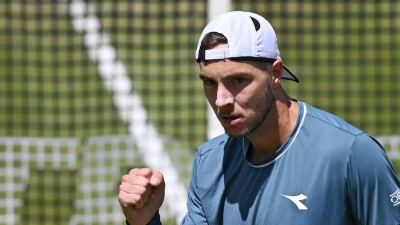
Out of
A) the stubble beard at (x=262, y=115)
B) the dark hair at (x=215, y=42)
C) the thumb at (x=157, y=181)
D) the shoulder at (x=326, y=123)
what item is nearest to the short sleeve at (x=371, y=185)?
the shoulder at (x=326, y=123)

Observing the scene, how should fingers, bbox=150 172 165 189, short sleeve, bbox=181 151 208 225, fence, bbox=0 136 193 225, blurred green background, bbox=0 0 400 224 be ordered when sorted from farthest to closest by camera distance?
blurred green background, bbox=0 0 400 224
fence, bbox=0 136 193 225
short sleeve, bbox=181 151 208 225
fingers, bbox=150 172 165 189

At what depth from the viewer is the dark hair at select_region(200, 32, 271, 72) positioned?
3475 millimetres

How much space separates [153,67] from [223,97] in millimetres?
4189

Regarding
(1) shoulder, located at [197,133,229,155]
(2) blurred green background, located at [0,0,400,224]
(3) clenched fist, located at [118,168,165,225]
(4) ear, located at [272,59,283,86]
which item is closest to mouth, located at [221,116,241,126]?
(4) ear, located at [272,59,283,86]

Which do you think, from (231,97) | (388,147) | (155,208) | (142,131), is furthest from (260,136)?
(388,147)

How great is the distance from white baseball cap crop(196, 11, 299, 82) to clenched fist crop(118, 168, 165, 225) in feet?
2.08

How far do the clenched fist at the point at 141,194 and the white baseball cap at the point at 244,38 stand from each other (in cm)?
63

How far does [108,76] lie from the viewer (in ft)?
24.1

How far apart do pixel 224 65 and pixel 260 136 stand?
0.39 metres

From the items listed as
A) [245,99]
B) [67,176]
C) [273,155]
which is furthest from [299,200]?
[67,176]

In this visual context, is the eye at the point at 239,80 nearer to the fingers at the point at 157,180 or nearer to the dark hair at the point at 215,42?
the dark hair at the point at 215,42

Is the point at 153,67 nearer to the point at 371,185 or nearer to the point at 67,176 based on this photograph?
the point at 67,176

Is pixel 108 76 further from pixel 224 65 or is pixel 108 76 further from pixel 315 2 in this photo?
pixel 224 65

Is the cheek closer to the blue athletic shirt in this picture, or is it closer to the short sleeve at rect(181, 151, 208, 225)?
the blue athletic shirt
